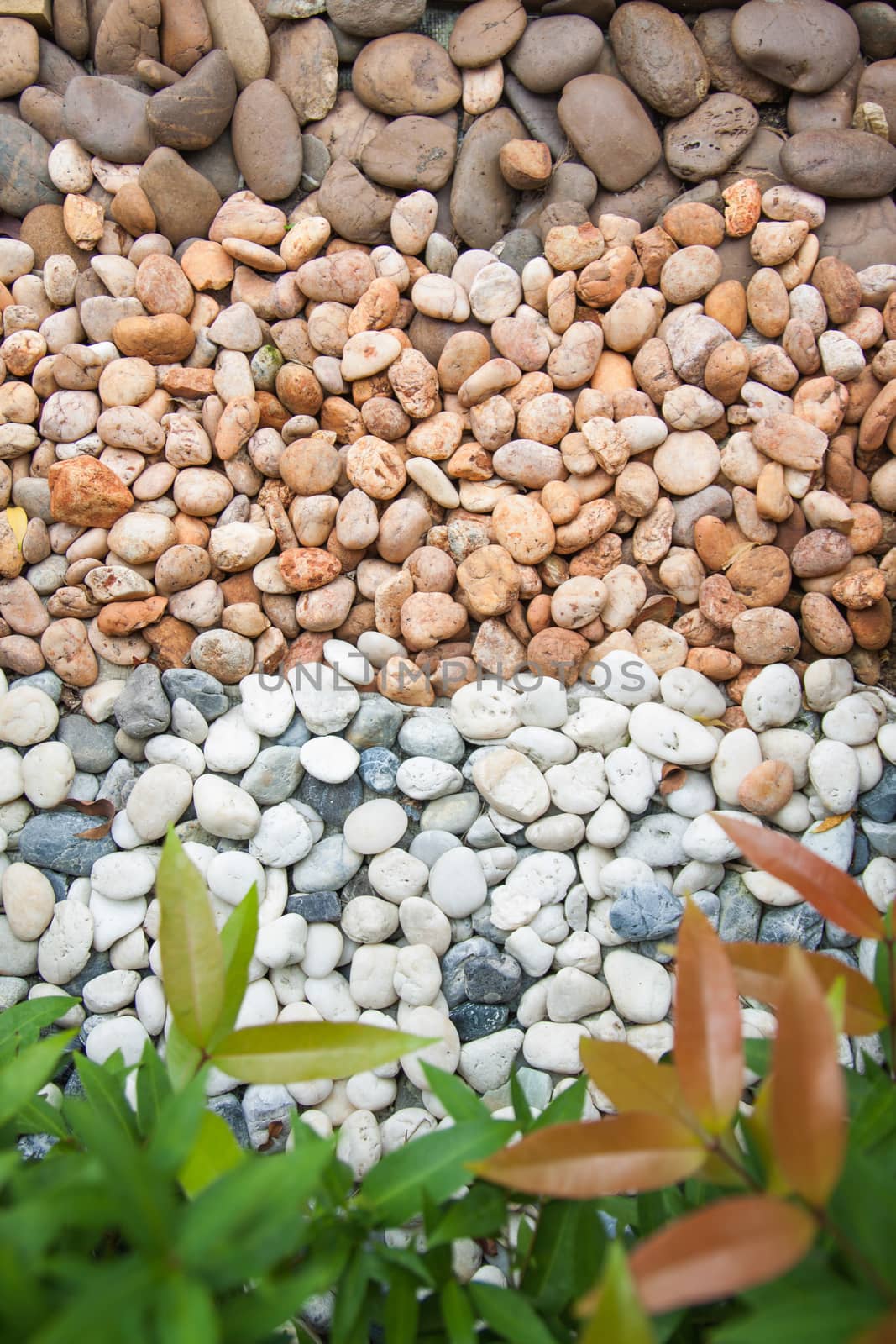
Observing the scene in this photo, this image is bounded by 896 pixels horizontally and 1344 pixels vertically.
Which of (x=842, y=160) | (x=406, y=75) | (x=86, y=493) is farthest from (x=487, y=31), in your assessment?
(x=86, y=493)

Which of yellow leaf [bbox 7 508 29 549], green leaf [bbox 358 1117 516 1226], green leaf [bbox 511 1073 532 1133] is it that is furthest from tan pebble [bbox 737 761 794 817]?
yellow leaf [bbox 7 508 29 549]

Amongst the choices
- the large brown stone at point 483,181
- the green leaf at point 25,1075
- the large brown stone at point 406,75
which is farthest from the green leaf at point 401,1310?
the large brown stone at point 406,75

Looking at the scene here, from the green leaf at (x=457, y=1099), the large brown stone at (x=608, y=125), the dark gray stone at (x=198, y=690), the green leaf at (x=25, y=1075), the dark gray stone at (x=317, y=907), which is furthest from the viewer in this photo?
the large brown stone at (x=608, y=125)

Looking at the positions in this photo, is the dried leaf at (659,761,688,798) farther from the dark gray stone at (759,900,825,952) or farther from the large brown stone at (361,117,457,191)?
the large brown stone at (361,117,457,191)

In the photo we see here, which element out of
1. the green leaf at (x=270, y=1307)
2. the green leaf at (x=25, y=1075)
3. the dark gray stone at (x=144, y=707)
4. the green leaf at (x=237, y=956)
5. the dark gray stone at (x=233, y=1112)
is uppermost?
the green leaf at (x=270, y=1307)

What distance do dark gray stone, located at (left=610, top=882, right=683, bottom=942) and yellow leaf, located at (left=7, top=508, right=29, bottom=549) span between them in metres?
1.05

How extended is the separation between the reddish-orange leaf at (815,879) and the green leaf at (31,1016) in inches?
21.5

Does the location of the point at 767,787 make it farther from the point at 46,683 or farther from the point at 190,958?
the point at 46,683

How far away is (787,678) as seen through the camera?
1302 mm

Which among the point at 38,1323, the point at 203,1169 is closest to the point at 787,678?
the point at 203,1169

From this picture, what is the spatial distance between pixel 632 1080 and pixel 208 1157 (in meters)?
0.21

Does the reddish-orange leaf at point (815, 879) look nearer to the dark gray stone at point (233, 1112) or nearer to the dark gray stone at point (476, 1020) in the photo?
the dark gray stone at point (476, 1020)

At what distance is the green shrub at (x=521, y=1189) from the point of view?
0.32 m

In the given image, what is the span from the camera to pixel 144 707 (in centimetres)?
131
